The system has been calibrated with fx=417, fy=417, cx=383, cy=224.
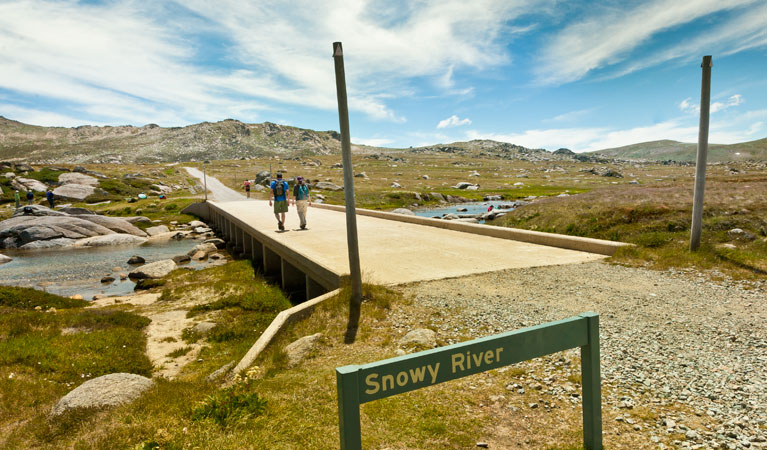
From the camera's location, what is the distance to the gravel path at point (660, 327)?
4.51 m

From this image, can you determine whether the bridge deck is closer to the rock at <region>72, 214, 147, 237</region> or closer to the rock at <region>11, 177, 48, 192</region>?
the rock at <region>72, 214, 147, 237</region>

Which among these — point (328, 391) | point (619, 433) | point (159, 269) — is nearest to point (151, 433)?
point (328, 391)

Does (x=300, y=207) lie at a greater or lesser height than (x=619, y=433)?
greater

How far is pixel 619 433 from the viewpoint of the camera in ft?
14.2

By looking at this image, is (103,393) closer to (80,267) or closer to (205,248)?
(80,267)

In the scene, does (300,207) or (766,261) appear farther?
(300,207)

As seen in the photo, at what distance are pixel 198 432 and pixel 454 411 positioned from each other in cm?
291

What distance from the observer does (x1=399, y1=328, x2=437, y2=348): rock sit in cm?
672

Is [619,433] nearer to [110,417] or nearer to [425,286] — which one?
[425,286]

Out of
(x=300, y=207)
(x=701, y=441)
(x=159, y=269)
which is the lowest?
(x=159, y=269)

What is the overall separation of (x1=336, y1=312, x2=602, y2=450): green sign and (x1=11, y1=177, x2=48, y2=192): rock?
73.9 metres

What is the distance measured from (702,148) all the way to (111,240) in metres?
37.1

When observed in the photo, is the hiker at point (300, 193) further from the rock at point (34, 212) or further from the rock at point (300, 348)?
the rock at point (34, 212)

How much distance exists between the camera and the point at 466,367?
3.17 m
